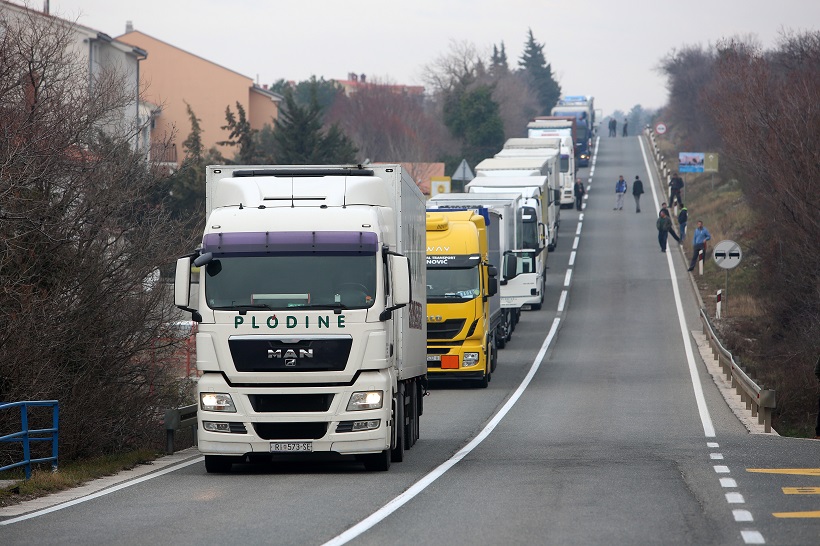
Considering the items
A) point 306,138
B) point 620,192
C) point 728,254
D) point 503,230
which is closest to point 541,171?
point 728,254

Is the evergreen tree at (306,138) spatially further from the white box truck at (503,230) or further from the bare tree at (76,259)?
the bare tree at (76,259)

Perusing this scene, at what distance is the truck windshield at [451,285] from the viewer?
2858 centimetres

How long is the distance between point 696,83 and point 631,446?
99773mm

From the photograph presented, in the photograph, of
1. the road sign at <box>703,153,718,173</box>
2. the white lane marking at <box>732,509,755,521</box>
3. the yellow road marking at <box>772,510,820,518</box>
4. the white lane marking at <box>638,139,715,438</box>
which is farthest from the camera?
the road sign at <box>703,153,718,173</box>

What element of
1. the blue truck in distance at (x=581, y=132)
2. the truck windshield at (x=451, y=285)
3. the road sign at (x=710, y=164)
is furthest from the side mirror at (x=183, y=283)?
the blue truck in distance at (x=581, y=132)

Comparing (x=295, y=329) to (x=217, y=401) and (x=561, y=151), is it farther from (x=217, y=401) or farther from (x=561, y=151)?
(x=561, y=151)

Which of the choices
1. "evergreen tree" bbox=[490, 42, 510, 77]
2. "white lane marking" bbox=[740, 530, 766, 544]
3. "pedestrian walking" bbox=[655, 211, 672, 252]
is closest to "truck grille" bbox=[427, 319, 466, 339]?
"white lane marking" bbox=[740, 530, 766, 544]

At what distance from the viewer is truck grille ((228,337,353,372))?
14758 mm

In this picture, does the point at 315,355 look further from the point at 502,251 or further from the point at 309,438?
the point at 502,251

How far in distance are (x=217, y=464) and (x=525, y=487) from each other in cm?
384

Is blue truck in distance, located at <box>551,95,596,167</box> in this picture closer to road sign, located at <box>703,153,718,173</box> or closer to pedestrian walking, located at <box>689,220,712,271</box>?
road sign, located at <box>703,153,718,173</box>

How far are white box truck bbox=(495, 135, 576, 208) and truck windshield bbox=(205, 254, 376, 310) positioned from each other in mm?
43706

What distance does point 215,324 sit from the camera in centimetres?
1492

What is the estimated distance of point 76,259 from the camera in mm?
19344
